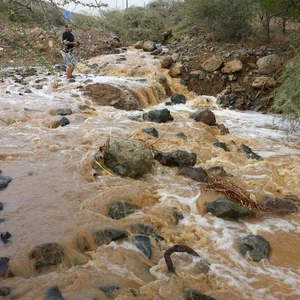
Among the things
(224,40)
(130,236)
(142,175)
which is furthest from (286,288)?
(224,40)

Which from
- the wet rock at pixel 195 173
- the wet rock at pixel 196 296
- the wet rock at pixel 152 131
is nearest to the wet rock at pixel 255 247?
the wet rock at pixel 196 296

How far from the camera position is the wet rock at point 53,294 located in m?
2.75

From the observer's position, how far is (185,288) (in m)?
3.02

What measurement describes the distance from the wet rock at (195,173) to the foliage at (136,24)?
610 inches

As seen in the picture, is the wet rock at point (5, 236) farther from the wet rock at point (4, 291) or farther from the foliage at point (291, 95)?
the foliage at point (291, 95)

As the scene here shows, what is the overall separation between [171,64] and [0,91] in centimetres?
604

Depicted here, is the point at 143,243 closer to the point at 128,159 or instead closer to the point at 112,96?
the point at 128,159

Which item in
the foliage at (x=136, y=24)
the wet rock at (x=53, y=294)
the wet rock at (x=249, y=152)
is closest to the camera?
the wet rock at (x=53, y=294)

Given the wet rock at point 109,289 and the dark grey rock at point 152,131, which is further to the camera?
the dark grey rock at point 152,131

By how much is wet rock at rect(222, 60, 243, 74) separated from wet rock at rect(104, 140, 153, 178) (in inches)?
258

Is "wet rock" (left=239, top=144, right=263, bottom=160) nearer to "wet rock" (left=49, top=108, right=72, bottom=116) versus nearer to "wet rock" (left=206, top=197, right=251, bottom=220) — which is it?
"wet rock" (left=206, top=197, right=251, bottom=220)

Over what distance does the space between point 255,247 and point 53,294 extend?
2181mm

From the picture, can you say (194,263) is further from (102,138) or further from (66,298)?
(102,138)

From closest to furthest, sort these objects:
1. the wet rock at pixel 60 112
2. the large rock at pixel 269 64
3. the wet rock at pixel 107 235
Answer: the wet rock at pixel 107 235 → the wet rock at pixel 60 112 → the large rock at pixel 269 64
